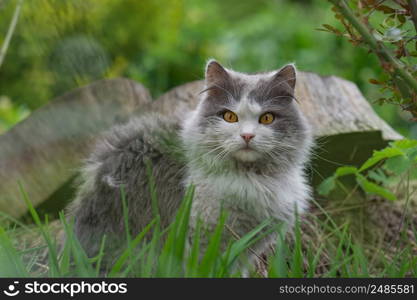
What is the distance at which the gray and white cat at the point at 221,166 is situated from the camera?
2.36m

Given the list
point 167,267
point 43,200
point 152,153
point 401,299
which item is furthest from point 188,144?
point 43,200

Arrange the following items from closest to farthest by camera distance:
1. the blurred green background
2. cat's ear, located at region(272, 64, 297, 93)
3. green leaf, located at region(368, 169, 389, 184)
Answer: cat's ear, located at region(272, 64, 297, 93)
green leaf, located at region(368, 169, 389, 184)
the blurred green background

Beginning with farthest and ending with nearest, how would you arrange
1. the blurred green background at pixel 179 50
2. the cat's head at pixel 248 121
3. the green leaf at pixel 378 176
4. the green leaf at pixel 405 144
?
the blurred green background at pixel 179 50
the green leaf at pixel 378 176
the cat's head at pixel 248 121
the green leaf at pixel 405 144

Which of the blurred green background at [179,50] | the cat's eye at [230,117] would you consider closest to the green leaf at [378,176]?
the cat's eye at [230,117]

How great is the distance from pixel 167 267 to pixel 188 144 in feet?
3.04

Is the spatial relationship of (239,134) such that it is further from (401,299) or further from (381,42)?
(401,299)

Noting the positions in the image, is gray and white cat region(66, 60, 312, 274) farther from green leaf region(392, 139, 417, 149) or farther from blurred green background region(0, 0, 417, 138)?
blurred green background region(0, 0, 417, 138)

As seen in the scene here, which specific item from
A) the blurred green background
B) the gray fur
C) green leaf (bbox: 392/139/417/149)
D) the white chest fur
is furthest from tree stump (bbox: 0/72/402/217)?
the blurred green background

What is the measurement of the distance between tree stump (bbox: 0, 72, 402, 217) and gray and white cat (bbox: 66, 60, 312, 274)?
0.85 meters

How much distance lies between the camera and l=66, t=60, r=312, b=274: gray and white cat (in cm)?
236

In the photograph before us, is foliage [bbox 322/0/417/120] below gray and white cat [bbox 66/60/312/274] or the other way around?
the other way around

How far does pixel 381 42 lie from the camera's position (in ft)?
5.88

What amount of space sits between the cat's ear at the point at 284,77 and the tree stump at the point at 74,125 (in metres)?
0.88

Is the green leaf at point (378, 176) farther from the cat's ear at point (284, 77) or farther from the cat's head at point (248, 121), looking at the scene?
the cat's ear at point (284, 77)
